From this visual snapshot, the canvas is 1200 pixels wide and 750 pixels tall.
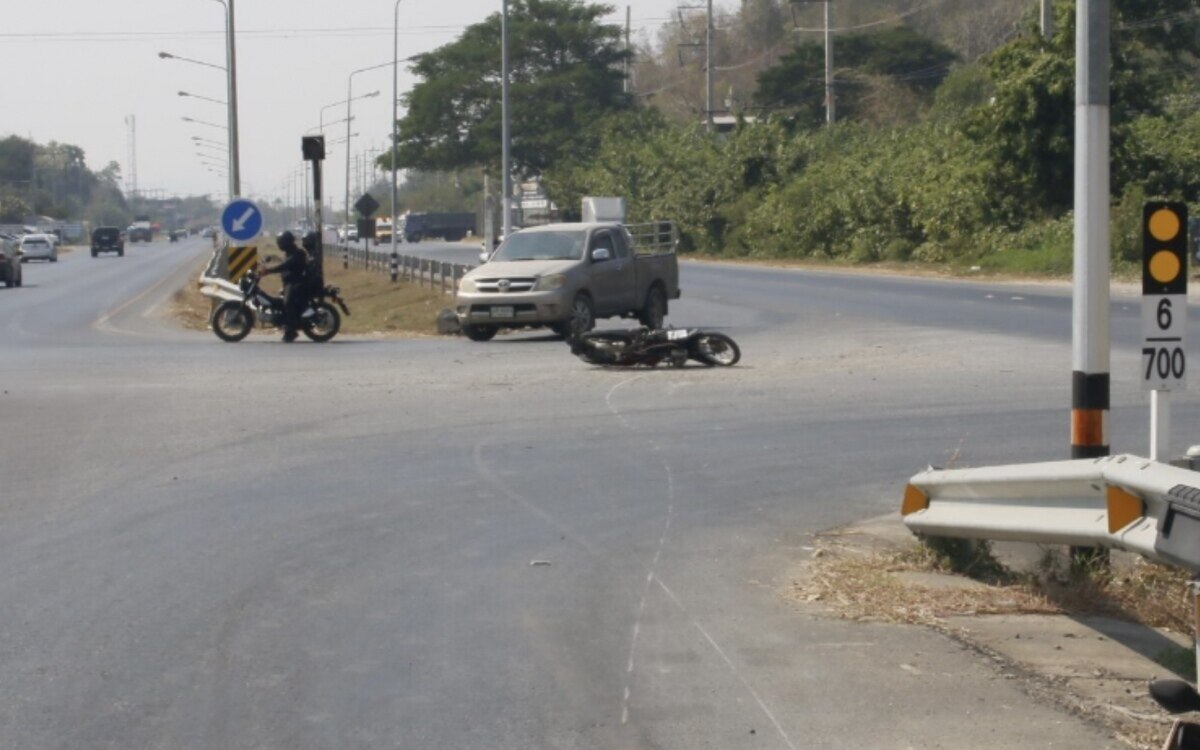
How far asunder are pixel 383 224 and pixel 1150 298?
120430mm

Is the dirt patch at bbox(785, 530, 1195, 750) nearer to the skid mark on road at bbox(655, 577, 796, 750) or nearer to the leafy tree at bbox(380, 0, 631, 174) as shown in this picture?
the skid mark on road at bbox(655, 577, 796, 750)

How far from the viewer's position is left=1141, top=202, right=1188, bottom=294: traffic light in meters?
7.79

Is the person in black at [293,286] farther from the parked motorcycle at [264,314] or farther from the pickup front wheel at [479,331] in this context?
the pickup front wheel at [479,331]

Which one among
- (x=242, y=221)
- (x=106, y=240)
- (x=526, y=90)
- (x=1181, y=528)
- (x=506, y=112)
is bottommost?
(x=1181, y=528)

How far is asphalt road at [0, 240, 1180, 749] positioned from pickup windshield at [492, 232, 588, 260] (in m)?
5.23

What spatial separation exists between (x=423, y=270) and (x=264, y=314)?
1763 cm

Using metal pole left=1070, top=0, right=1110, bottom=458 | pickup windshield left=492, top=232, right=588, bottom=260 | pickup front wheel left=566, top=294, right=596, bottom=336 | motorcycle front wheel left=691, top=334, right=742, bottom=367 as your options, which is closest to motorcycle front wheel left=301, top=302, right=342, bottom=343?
pickup windshield left=492, top=232, right=588, bottom=260

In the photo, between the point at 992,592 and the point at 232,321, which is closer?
the point at 992,592

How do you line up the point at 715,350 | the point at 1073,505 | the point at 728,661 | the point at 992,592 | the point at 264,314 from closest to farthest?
the point at 728,661 → the point at 1073,505 → the point at 992,592 → the point at 715,350 → the point at 264,314

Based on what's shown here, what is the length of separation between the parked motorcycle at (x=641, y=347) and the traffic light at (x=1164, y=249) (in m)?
11.3

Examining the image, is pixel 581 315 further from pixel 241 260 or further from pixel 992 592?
pixel 992 592

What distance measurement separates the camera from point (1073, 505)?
23.2 ft

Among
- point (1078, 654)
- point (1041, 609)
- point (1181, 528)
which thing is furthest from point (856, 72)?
point (1181, 528)

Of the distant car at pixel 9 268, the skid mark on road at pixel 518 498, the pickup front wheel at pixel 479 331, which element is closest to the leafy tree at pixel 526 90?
the distant car at pixel 9 268
